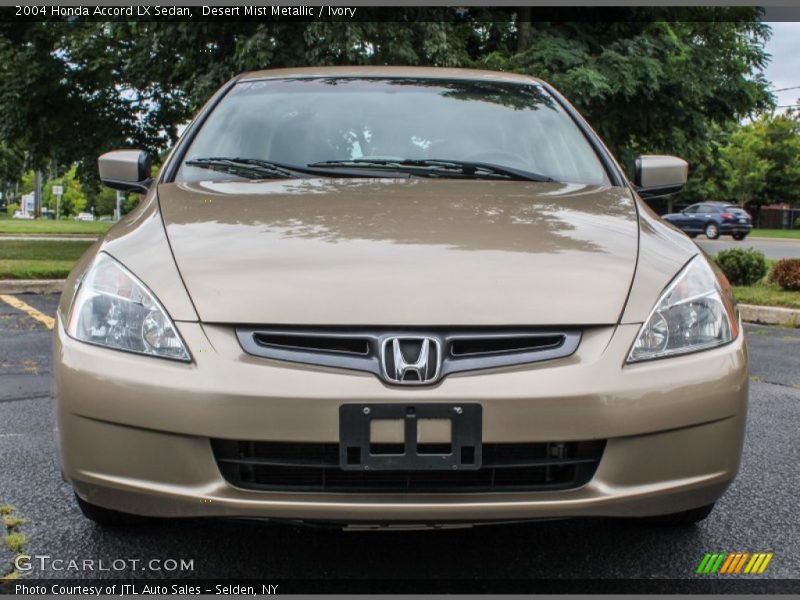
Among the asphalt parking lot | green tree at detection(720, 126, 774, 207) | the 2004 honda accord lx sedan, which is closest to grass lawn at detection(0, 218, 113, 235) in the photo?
the asphalt parking lot

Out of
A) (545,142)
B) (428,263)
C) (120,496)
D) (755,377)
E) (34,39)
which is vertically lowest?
(755,377)

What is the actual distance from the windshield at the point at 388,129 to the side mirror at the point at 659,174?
278mm

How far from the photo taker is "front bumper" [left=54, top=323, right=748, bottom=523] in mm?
1821

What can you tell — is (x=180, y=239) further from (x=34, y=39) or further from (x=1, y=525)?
(x=34, y=39)

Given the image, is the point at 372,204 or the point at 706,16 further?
the point at 706,16

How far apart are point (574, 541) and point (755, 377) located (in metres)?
3.10

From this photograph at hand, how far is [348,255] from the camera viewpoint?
2117 millimetres

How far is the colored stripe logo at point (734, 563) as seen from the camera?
2.28m

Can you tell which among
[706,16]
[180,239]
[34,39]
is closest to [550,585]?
[180,239]

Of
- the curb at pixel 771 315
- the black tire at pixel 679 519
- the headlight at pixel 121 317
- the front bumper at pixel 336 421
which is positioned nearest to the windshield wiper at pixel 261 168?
the headlight at pixel 121 317

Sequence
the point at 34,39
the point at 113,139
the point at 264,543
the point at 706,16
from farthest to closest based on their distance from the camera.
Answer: the point at 113,139, the point at 34,39, the point at 706,16, the point at 264,543

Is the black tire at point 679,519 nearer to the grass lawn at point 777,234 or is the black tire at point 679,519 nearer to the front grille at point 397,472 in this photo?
the front grille at point 397,472

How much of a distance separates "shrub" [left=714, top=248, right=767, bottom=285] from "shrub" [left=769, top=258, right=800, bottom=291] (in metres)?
0.59

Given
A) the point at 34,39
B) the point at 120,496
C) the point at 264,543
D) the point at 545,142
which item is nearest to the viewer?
the point at 120,496
